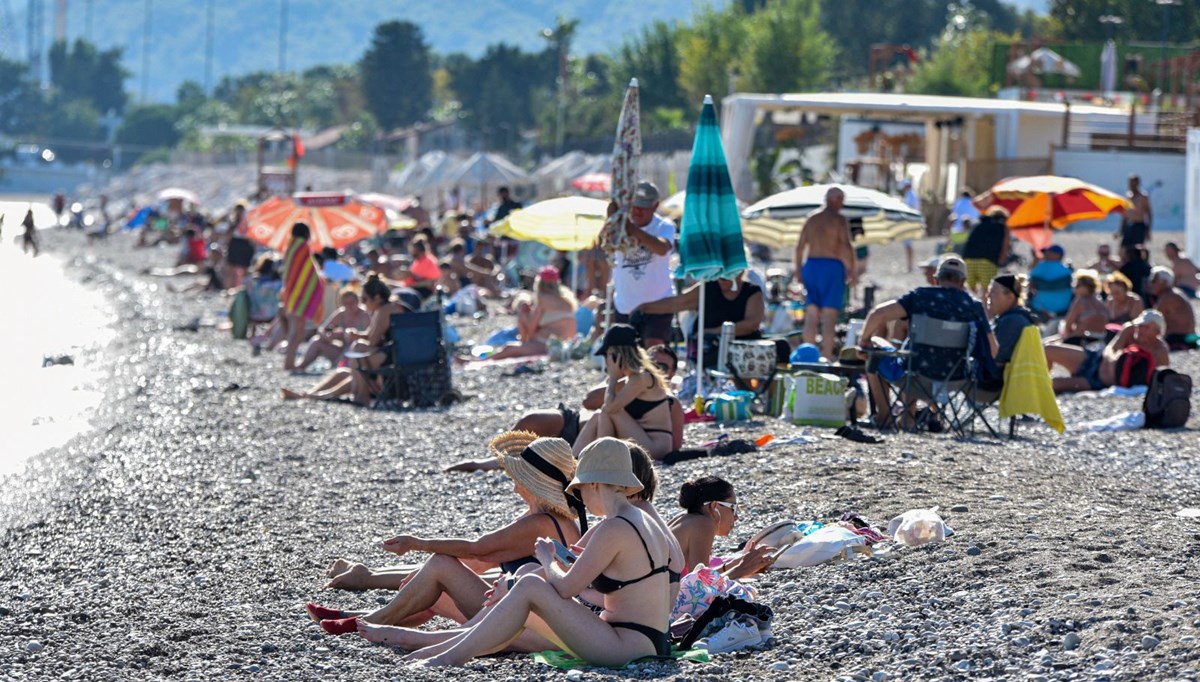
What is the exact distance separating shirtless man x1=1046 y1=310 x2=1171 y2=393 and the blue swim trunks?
1574 mm

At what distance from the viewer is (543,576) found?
534cm

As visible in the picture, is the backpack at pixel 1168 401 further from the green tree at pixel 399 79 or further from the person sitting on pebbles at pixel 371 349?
the green tree at pixel 399 79

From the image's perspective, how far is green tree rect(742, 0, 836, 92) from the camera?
52.0m

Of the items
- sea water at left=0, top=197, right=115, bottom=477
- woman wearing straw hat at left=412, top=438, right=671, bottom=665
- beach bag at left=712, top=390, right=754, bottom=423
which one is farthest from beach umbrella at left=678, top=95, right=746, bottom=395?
sea water at left=0, top=197, right=115, bottom=477

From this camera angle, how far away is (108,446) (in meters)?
12.0

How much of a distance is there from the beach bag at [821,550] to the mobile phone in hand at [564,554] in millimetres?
1289

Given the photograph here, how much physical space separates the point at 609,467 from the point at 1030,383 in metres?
4.96

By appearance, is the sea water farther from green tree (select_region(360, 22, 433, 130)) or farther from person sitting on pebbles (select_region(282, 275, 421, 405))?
green tree (select_region(360, 22, 433, 130))

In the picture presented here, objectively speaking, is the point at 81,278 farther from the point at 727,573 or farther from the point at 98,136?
the point at 98,136

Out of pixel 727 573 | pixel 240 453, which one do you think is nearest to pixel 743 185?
pixel 240 453

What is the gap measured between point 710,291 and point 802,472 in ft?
8.51

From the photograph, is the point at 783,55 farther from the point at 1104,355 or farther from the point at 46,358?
the point at 1104,355

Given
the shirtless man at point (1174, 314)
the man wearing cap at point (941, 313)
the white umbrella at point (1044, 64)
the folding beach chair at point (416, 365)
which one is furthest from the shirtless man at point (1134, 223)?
the white umbrella at point (1044, 64)

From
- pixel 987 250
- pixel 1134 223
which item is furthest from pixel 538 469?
pixel 1134 223
